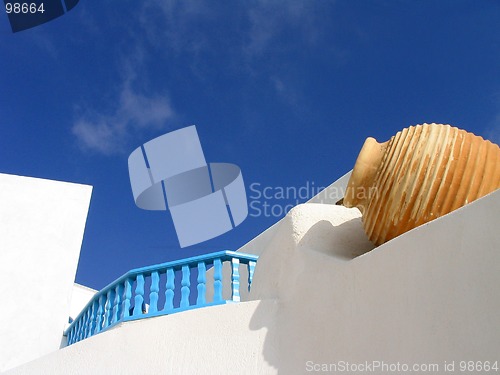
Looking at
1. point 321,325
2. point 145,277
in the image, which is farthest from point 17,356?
point 321,325

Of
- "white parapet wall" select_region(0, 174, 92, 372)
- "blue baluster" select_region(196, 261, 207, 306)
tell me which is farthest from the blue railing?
"white parapet wall" select_region(0, 174, 92, 372)

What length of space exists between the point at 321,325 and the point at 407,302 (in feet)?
1.89

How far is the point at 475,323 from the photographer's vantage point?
176cm

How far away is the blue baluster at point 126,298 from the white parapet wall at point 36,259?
2479 mm

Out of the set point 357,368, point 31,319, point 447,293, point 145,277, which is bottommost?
point 357,368

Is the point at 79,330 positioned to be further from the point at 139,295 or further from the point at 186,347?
the point at 186,347

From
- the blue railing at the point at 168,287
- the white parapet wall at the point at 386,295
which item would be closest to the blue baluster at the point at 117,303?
the blue railing at the point at 168,287

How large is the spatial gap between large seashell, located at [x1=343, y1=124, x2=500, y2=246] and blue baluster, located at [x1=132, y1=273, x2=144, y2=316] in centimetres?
237

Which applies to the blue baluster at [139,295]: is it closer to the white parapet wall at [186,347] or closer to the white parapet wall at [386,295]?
the white parapet wall at [186,347]

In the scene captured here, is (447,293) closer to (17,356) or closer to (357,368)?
(357,368)

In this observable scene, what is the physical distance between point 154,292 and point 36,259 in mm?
3233

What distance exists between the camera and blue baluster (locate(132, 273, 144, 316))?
165 inches

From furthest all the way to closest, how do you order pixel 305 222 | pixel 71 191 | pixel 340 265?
1. pixel 71 191
2. pixel 305 222
3. pixel 340 265

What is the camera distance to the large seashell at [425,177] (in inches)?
90.8
